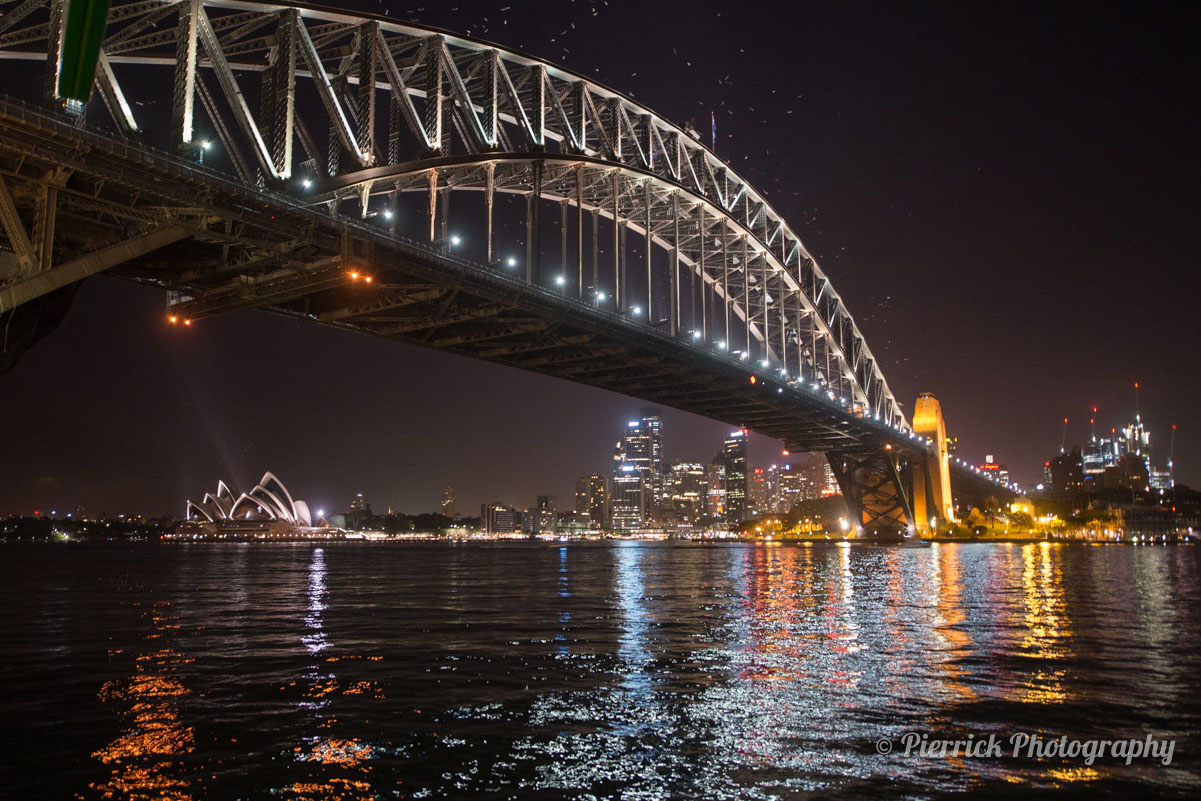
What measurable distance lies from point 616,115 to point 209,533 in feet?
504

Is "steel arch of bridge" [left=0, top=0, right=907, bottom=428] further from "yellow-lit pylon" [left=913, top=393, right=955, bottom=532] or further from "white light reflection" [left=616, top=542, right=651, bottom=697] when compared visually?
"yellow-lit pylon" [left=913, top=393, right=955, bottom=532]

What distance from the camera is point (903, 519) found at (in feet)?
309

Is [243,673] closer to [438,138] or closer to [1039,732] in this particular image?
[1039,732]

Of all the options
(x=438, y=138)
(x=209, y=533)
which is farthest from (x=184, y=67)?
(x=209, y=533)

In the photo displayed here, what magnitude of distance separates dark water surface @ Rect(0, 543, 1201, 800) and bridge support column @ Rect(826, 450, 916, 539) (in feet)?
237

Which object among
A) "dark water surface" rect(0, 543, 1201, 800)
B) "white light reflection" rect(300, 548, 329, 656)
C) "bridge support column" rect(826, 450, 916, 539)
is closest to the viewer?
"dark water surface" rect(0, 543, 1201, 800)

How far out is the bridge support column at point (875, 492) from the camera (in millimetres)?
92125

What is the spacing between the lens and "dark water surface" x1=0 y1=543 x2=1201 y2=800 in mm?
6961

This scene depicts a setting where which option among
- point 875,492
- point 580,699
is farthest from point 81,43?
point 875,492

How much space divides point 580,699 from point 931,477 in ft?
323

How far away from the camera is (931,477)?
100188 mm

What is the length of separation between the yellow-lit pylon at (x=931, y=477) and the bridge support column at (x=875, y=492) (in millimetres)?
1323

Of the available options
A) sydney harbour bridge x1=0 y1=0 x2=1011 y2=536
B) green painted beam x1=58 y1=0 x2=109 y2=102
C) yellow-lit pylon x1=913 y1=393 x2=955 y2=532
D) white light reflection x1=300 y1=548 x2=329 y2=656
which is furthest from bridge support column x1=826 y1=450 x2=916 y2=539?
green painted beam x1=58 y1=0 x2=109 y2=102

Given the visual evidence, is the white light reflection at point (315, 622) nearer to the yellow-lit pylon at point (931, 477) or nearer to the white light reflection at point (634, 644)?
the white light reflection at point (634, 644)
